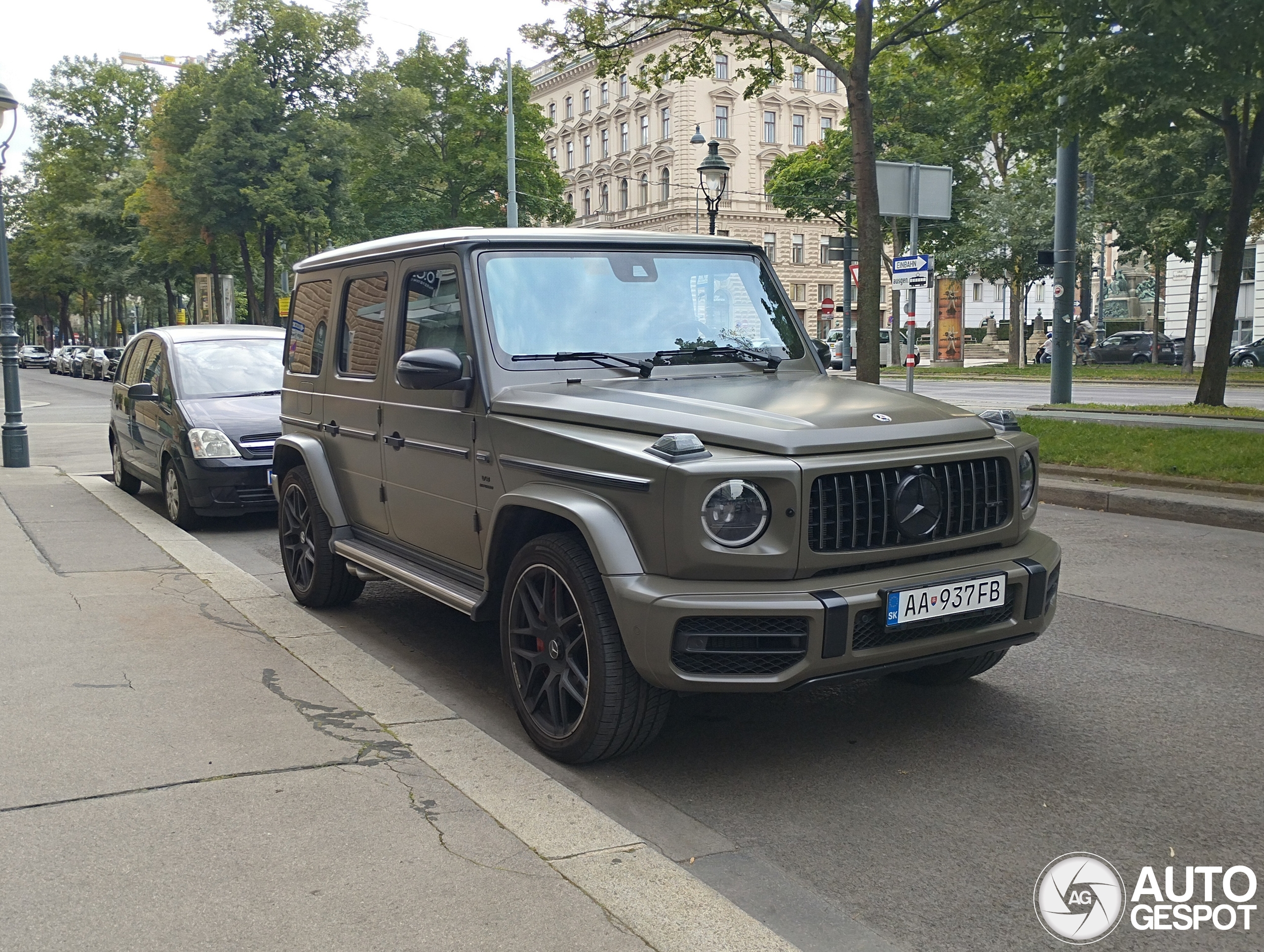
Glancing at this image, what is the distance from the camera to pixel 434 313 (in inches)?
201

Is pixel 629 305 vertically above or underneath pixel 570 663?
above

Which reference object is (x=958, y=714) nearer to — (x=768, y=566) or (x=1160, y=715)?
(x=1160, y=715)

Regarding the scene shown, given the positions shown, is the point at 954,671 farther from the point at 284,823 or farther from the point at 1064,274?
the point at 1064,274

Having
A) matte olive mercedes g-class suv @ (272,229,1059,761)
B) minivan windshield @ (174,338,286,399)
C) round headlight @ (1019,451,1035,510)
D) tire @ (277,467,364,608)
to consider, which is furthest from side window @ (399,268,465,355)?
minivan windshield @ (174,338,286,399)

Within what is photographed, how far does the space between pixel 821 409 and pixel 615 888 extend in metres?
1.74

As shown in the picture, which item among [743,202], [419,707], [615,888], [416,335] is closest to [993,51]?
[416,335]

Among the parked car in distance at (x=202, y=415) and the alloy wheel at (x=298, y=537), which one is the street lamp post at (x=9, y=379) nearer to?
the parked car in distance at (x=202, y=415)

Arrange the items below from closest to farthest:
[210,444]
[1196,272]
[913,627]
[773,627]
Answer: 1. [773,627]
2. [913,627]
3. [210,444]
4. [1196,272]

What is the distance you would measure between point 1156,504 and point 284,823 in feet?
26.2

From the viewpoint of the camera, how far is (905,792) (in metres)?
3.91

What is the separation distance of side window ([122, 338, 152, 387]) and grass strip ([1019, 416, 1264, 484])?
8361 millimetres

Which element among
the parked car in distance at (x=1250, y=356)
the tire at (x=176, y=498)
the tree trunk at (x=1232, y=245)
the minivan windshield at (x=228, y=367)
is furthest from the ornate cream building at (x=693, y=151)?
the tire at (x=176, y=498)

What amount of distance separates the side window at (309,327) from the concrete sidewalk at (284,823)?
1517 millimetres

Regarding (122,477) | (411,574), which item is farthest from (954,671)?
(122,477)
